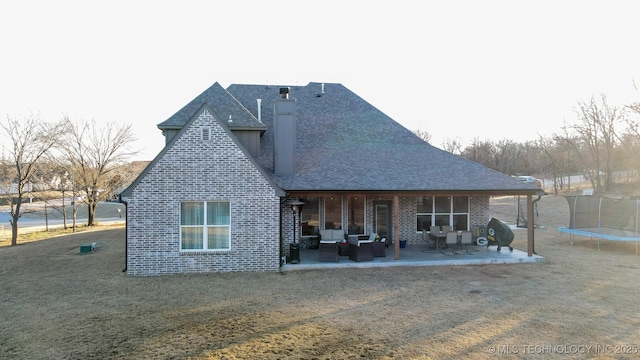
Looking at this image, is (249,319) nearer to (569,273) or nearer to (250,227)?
(250,227)

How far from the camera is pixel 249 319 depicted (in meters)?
8.04

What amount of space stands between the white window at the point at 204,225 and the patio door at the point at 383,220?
6.66 metres

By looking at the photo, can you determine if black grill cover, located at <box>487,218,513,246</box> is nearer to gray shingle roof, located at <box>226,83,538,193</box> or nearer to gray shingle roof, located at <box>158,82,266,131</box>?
gray shingle roof, located at <box>226,83,538,193</box>

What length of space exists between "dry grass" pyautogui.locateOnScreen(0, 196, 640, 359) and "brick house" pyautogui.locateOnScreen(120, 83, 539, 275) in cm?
101

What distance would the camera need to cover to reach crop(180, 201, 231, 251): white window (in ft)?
39.2

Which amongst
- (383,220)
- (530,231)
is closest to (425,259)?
(383,220)

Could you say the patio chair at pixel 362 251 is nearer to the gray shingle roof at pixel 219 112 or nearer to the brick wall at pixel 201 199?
the brick wall at pixel 201 199

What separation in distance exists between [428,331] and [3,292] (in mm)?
10967

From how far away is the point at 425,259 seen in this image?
534 inches

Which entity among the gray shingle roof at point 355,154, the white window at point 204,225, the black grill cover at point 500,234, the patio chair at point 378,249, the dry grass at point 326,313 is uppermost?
the gray shingle roof at point 355,154

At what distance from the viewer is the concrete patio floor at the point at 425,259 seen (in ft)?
41.9

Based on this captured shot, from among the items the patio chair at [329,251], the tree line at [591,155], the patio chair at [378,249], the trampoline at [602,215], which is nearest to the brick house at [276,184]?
the patio chair at [378,249]

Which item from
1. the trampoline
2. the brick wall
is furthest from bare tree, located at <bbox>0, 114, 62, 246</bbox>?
the trampoline

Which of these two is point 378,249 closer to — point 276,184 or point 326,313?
point 276,184
